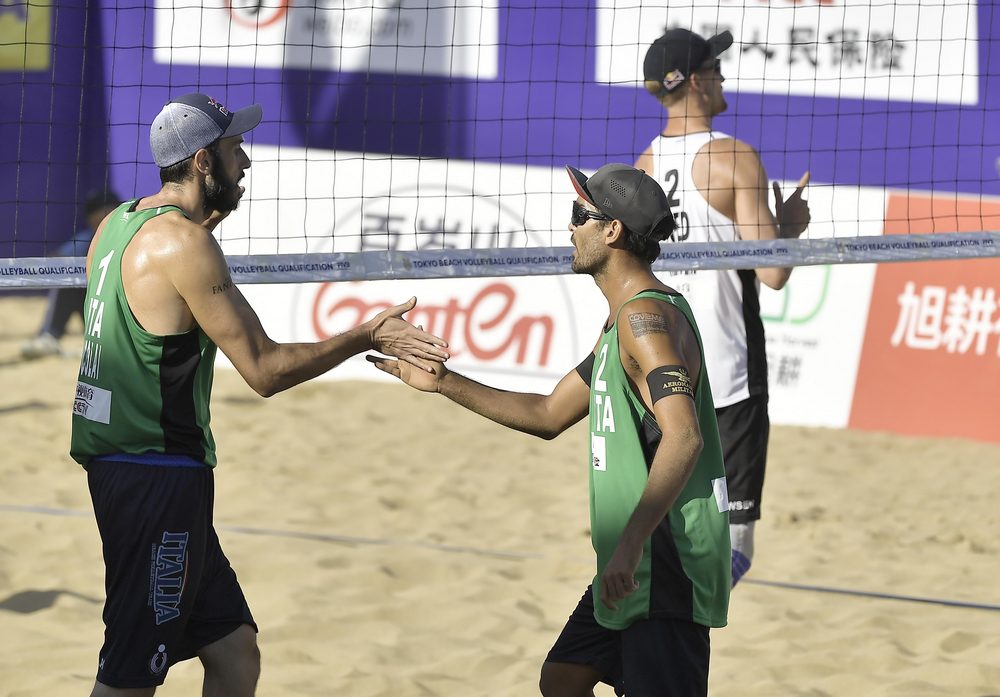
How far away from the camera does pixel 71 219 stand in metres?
10.3

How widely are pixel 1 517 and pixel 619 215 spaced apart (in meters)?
4.26

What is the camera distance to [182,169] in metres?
3.02

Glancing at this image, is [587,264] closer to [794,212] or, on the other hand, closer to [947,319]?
[794,212]

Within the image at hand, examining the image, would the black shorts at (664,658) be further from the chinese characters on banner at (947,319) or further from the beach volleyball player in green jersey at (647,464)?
the chinese characters on banner at (947,319)

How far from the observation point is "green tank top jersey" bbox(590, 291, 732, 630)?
273cm

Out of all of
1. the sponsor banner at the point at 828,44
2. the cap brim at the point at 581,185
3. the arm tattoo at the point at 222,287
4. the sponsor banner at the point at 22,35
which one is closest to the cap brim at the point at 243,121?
the arm tattoo at the point at 222,287

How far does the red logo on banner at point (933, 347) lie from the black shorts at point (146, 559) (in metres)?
6.07

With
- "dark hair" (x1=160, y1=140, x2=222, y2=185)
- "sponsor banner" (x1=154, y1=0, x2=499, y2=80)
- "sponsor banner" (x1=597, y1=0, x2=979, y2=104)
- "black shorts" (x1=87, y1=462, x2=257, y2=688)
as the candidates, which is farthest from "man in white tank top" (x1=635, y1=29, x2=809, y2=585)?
"sponsor banner" (x1=154, y1=0, x2=499, y2=80)

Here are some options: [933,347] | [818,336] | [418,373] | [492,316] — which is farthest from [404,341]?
[933,347]

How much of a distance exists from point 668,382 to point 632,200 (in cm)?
45

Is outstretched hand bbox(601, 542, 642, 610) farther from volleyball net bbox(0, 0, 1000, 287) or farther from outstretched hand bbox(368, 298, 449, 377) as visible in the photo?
volleyball net bbox(0, 0, 1000, 287)

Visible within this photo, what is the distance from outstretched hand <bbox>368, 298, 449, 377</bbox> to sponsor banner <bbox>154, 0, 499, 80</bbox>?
Result: 5.65 m

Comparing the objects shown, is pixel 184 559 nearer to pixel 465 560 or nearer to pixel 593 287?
pixel 465 560

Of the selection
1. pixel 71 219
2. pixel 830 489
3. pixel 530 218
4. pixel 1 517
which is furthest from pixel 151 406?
pixel 71 219
